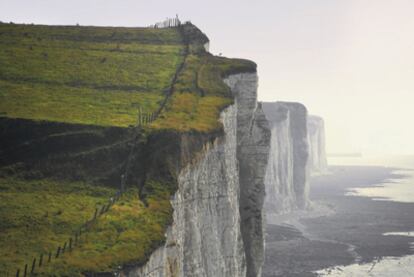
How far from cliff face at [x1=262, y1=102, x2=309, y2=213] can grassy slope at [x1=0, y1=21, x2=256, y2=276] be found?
8117 centimetres

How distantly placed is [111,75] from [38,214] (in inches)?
1282

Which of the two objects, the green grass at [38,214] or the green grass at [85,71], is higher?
the green grass at [85,71]

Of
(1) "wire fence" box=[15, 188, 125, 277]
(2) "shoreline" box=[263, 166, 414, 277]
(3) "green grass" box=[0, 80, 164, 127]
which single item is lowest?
(2) "shoreline" box=[263, 166, 414, 277]

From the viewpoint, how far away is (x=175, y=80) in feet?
233

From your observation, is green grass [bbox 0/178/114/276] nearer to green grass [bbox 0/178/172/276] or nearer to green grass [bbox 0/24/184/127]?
green grass [bbox 0/178/172/276]

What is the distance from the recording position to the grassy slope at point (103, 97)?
40375mm

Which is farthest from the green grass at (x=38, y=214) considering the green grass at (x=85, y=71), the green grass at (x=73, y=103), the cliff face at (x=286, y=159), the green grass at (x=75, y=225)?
the cliff face at (x=286, y=159)

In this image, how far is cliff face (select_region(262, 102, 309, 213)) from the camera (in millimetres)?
165750

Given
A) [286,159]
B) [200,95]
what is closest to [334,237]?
[286,159]

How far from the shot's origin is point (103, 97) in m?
65.8

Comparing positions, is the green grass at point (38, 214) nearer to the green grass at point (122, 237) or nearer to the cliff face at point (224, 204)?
the green grass at point (122, 237)

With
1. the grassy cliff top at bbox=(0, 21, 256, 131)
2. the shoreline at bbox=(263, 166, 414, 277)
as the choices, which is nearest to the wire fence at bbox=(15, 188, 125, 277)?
the grassy cliff top at bbox=(0, 21, 256, 131)

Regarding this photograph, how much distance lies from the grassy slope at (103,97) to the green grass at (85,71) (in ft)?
0.39

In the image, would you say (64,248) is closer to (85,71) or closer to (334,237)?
(85,71)
